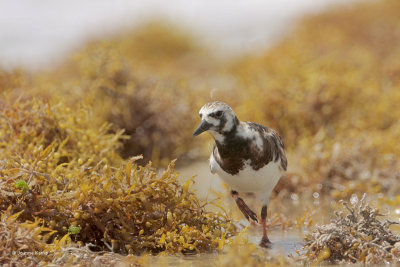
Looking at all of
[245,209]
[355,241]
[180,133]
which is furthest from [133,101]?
[355,241]

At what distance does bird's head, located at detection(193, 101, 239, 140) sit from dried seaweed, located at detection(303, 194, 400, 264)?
39.6 inches

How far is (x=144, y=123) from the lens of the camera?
8.38 metres

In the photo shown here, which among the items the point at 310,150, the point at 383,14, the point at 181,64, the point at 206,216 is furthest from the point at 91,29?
the point at 206,216

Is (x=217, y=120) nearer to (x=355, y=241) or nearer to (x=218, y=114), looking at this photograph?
(x=218, y=114)

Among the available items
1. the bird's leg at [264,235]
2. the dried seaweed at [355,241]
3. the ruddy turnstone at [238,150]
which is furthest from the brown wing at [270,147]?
the dried seaweed at [355,241]

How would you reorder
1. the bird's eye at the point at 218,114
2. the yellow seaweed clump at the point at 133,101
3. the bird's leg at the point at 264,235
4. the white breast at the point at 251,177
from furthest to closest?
the yellow seaweed clump at the point at 133,101
the bird's leg at the point at 264,235
the white breast at the point at 251,177
the bird's eye at the point at 218,114

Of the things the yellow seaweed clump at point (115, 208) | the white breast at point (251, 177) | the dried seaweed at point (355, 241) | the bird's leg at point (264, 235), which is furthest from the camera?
the bird's leg at point (264, 235)

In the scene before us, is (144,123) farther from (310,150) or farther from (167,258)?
(167,258)

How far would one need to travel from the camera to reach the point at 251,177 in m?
5.10

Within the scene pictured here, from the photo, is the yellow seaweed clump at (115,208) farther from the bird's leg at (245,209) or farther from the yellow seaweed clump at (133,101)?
the yellow seaweed clump at (133,101)

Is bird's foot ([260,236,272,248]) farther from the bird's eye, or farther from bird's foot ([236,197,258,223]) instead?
the bird's eye

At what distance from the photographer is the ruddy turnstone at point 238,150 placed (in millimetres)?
4953

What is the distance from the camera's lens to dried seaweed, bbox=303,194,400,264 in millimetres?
4426

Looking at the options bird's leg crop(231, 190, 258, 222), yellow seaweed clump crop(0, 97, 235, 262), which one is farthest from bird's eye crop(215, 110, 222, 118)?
bird's leg crop(231, 190, 258, 222)
